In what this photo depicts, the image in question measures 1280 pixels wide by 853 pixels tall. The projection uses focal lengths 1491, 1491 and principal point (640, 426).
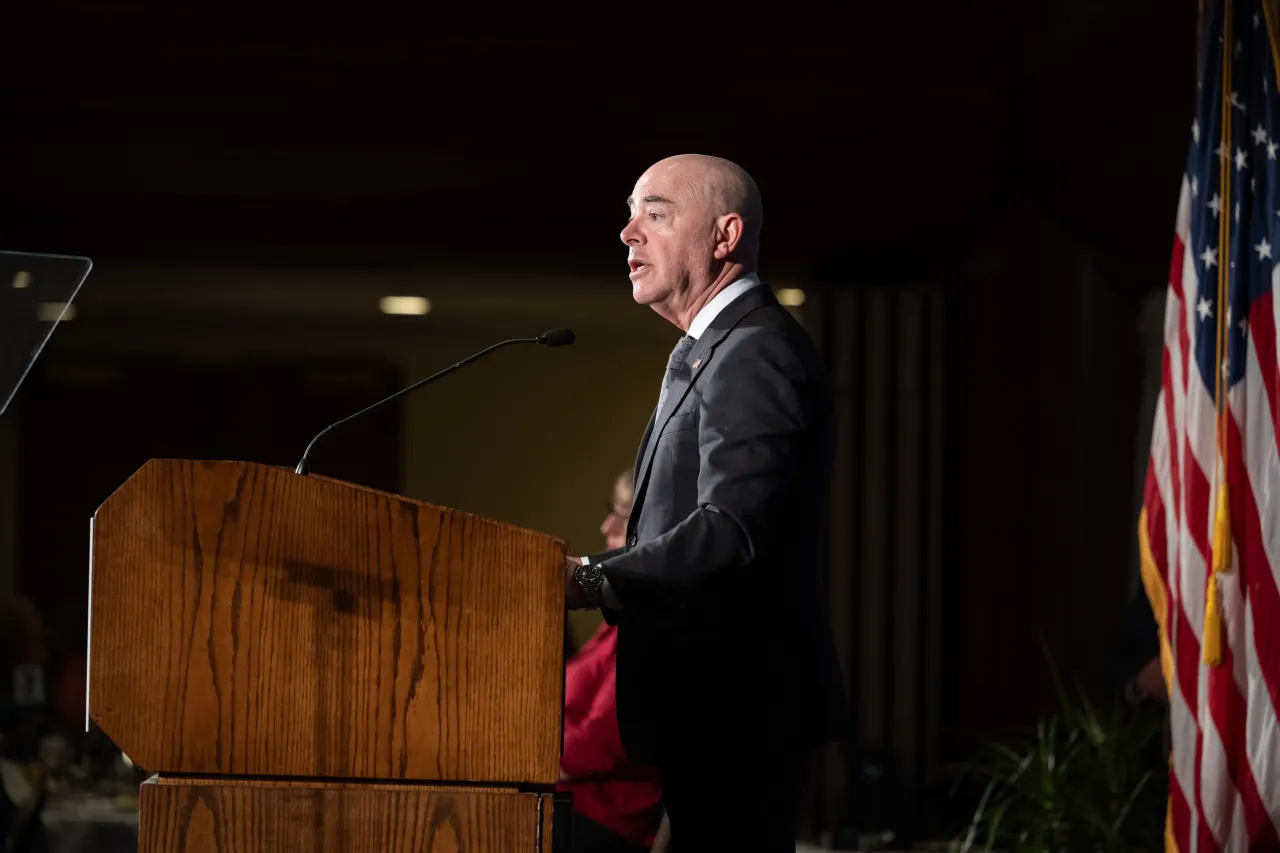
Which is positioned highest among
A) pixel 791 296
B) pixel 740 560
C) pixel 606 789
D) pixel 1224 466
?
pixel 791 296

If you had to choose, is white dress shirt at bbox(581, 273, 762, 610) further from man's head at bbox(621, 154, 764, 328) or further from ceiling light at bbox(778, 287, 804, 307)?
ceiling light at bbox(778, 287, 804, 307)

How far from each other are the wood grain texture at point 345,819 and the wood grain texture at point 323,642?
0.02 m

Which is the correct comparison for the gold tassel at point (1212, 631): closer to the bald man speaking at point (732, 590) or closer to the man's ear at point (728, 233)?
the bald man speaking at point (732, 590)

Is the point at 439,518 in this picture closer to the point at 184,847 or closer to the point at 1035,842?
the point at 184,847

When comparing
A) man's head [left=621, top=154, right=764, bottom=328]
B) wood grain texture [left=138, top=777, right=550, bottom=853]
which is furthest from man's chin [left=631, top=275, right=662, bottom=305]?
wood grain texture [left=138, top=777, right=550, bottom=853]

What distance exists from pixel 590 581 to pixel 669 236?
0.46m

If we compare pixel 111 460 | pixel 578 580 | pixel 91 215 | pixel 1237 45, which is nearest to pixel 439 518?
pixel 578 580

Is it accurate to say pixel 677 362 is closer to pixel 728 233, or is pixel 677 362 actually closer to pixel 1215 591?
pixel 728 233

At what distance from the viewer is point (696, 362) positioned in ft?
5.53

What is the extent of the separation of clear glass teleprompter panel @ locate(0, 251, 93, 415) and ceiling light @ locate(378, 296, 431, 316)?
488 cm

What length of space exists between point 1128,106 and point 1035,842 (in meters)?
2.34

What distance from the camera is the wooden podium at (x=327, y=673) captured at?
1.36 meters

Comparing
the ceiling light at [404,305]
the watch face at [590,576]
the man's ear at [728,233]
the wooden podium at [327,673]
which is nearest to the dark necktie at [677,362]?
the man's ear at [728,233]

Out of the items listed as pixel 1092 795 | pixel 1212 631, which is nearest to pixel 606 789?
pixel 1212 631
